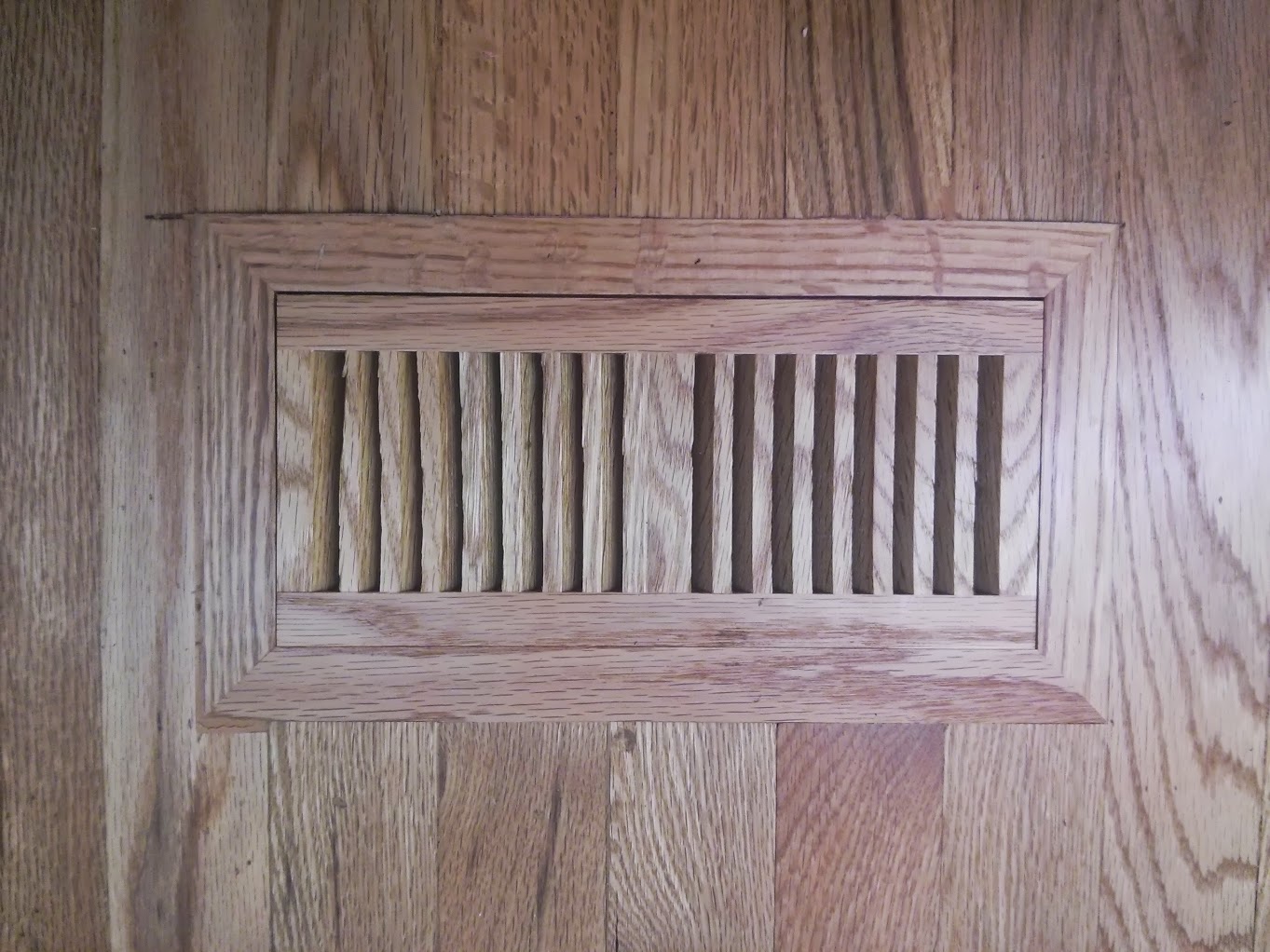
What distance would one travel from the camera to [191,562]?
321 mm

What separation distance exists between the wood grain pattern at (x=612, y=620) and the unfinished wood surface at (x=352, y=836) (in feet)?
0.13

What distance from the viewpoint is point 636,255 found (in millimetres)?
317

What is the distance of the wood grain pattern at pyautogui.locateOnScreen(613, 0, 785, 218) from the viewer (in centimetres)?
32

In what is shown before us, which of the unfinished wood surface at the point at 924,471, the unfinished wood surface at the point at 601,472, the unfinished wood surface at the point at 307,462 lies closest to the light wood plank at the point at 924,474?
the unfinished wood surface at the point at 924,471

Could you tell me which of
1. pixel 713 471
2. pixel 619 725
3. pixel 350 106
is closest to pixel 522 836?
pixel 619 725

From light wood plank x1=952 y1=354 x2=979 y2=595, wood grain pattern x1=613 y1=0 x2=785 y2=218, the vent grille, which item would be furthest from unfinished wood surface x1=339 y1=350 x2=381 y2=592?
light wood plank x1=952 y1=354 x2=979 y2=595

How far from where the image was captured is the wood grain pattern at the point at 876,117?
1.05ft

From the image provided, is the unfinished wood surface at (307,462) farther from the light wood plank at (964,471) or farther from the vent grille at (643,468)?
the light wood plank at (964,471)

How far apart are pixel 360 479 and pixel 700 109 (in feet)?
0.63

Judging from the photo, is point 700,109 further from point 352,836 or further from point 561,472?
point 352,836

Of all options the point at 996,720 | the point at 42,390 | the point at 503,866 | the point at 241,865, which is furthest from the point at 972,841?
the point at 42,390

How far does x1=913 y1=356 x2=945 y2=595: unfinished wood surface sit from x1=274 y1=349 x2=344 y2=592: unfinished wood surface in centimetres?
22

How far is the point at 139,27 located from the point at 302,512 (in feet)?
0.63

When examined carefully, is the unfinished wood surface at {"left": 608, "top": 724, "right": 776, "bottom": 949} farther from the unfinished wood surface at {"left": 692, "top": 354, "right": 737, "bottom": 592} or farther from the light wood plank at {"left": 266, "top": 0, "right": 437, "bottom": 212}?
the light wood plank at {"left": 266, "top": 0, "right": 437, "bottom": 212}
